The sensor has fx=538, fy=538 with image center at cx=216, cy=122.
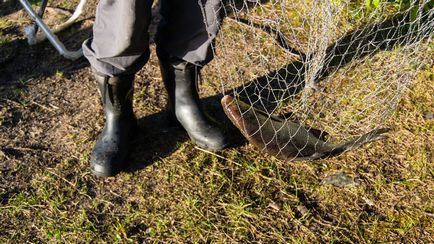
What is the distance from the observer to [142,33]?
6.88 ft

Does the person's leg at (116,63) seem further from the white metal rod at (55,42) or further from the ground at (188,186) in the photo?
the white metal rod at (55,42)

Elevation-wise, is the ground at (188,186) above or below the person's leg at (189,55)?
below

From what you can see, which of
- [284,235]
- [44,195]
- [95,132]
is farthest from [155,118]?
[284,235]

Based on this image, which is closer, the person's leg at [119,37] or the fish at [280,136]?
the person's leg at [119,37]

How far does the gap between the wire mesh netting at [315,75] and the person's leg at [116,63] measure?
18.7 inches

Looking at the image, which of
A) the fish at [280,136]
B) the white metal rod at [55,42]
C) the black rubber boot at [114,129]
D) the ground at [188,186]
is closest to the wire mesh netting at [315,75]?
the fish at [280,136]

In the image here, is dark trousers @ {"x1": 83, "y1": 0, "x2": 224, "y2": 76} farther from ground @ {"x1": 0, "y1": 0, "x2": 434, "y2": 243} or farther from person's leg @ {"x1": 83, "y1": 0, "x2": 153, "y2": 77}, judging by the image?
ground @ {"x1": 0, "y1": 0, "x2": 434, "y2": 243}

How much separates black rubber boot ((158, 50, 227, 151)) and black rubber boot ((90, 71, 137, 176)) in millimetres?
202

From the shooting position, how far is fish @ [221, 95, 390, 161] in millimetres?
2455

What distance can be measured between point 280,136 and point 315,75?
0.41 meters

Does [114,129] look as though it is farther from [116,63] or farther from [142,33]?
[142,33]

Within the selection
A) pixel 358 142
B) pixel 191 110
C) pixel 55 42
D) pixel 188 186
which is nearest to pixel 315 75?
pixel 358 142

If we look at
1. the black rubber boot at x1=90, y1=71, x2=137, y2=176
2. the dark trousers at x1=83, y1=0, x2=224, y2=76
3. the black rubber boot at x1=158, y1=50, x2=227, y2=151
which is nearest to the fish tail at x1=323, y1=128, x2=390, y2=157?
the black rubber boot at x1=158, y1=50, x2=227, y2=151

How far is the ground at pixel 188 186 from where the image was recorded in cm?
223
